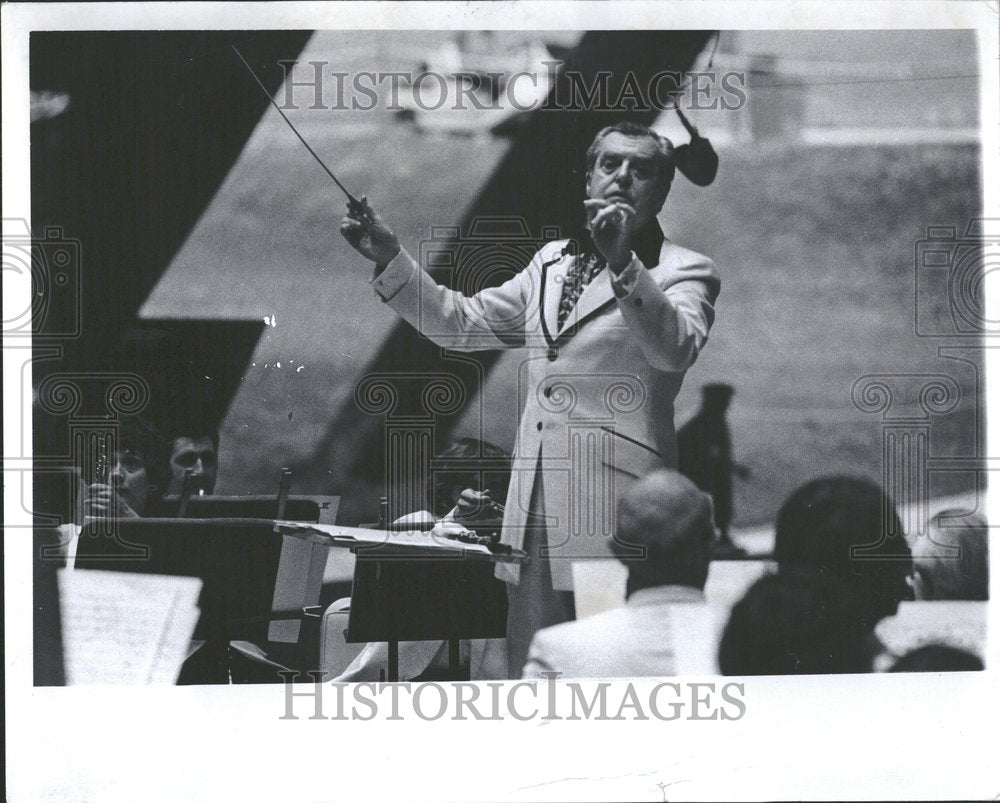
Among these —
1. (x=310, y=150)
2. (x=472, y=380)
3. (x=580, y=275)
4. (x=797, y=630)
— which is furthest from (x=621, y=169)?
(x=797, y=630)

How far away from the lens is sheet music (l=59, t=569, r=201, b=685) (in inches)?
183

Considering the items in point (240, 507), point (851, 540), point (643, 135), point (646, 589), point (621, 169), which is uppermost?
point (643, 135)

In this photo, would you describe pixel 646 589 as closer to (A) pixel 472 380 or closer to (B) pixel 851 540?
(B) pixel 851 540

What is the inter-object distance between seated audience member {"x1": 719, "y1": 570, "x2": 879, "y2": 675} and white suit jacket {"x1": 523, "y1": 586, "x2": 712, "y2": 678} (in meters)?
0.15

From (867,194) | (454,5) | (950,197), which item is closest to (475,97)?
(454,5)

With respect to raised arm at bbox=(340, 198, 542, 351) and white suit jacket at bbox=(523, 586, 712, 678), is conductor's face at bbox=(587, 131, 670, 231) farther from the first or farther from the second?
white suit jacket at bbox=(523, 586, 712, 678)

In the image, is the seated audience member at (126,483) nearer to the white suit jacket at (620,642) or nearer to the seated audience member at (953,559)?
the white suit jacket at (620,642)

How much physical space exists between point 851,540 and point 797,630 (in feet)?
1.21

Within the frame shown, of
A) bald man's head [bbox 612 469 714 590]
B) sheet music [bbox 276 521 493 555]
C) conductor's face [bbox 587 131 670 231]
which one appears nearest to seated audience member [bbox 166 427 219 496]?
sheet music [bbox 276 521 493 555]

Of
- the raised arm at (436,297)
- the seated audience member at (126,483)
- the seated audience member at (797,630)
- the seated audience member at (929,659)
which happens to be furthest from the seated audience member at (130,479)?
the seated audience member at (929,659)

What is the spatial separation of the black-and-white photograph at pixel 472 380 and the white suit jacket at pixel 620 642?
0.04 feet

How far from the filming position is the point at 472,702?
184 inches

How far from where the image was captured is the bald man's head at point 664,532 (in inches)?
183

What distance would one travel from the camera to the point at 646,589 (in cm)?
467
